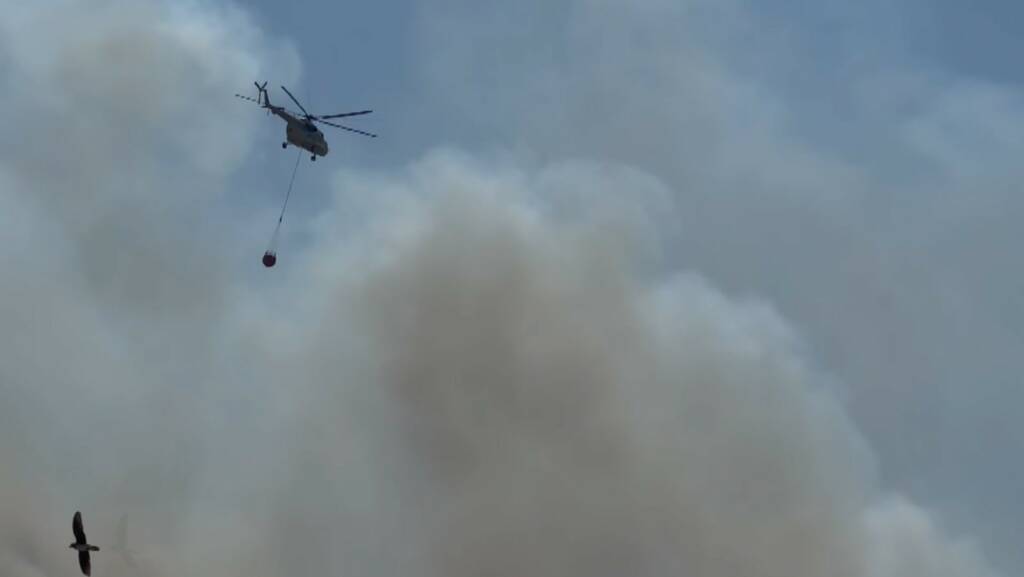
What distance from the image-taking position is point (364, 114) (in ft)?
237

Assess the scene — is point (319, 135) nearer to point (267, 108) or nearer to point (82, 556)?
point (267, 108)

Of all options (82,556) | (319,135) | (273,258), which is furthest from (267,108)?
(82,556)

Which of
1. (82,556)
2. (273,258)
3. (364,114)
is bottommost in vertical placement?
(82,556)

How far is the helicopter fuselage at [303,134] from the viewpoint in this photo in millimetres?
74875

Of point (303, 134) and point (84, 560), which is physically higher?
point (303, 134)

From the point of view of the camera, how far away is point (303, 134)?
7512cm

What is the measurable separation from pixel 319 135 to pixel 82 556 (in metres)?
24.0

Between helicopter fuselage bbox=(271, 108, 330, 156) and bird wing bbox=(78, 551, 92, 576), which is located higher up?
helicopter fuselage bbox=(271, 108, 330, 156)

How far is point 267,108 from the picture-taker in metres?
74.2

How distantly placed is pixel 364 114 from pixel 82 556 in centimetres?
2544

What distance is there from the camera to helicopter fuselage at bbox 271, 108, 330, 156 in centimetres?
7488

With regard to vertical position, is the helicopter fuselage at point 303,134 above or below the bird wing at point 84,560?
above

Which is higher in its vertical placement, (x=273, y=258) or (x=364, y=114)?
(x=364, y=114)

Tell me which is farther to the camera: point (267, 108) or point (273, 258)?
point (267, 108)
